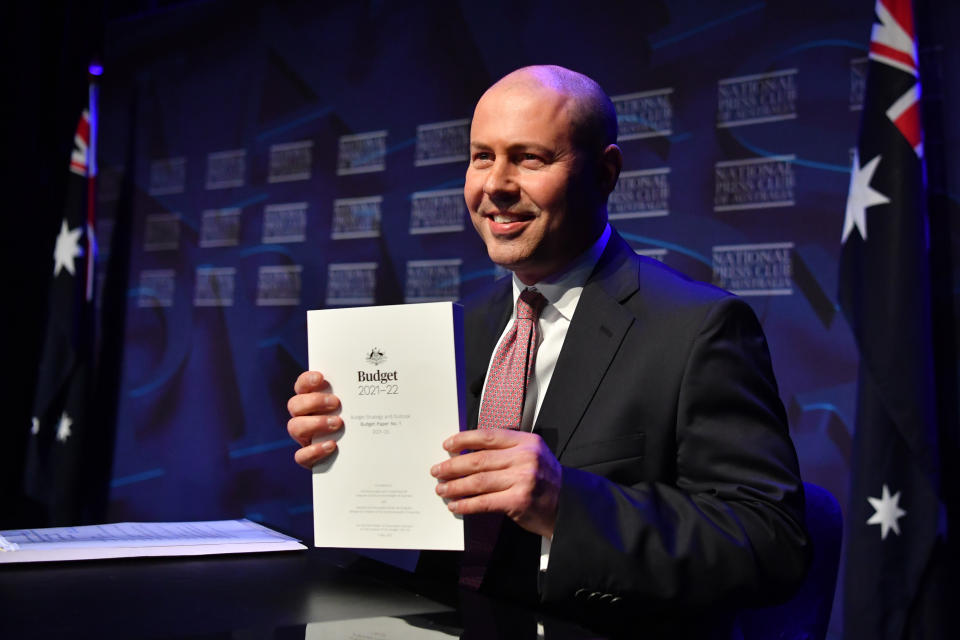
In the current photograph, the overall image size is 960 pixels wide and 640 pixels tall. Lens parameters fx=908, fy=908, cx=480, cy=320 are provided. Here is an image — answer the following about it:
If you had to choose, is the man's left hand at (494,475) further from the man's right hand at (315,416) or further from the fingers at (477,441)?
the man's right hand at (315,416)

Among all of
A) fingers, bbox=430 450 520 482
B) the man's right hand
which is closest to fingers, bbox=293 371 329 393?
the man's right hand

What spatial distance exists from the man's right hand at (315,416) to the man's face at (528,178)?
20.5 inches

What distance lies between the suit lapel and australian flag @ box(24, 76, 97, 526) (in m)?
4.12

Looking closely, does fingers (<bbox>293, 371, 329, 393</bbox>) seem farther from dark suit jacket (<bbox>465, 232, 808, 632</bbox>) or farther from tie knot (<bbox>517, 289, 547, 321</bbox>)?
tie knot (<bbox>517, 289, 547, 321</bbox>)

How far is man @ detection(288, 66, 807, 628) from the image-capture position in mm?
1349

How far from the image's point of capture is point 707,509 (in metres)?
1.46

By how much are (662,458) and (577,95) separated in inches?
29.0

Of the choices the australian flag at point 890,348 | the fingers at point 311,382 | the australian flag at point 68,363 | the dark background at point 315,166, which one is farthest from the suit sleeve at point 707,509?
the australian flag at point 68,363

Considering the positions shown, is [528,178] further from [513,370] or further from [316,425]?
[316,425]

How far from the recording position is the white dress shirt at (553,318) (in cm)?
177

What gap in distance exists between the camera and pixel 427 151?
177 inches

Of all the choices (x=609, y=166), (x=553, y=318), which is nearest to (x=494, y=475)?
(x=553, y=318)

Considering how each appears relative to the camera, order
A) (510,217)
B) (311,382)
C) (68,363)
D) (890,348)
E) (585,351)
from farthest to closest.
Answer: (68,363) < (890,348) < (510,217) < (585,351) < (311,382)

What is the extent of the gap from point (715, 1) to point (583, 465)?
2680 mm
